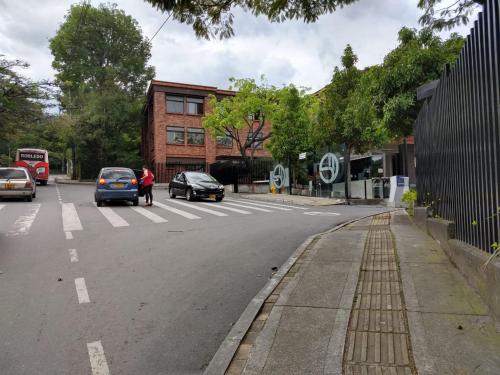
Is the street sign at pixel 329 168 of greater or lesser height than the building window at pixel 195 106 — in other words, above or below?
below

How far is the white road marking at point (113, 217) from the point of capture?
11570 mm

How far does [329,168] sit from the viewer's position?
23453mm

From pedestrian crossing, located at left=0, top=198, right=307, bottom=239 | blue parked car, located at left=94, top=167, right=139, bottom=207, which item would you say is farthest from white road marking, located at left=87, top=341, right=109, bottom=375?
blue parked car, located at left=94, top=167, right=139, bottom=207

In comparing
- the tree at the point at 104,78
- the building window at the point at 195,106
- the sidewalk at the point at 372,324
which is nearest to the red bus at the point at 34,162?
the tree at the point at 104,78

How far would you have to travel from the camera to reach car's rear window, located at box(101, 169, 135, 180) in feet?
55.4

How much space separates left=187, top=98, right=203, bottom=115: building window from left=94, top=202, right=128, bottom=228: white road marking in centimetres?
2732

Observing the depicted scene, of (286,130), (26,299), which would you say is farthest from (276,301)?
(286,130)

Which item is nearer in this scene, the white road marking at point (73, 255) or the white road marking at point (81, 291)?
the white road marking at point (81, 291)

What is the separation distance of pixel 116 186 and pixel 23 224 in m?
5.44

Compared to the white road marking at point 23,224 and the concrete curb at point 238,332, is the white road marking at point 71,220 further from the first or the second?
the concrete curb at point 238,332

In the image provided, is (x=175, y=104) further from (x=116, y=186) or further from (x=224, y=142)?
(x=116, y=186)

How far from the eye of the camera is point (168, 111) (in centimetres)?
4088

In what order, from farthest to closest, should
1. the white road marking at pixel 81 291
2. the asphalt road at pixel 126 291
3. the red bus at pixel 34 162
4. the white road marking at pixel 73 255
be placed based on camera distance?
the red bus at pixel 34 162 → the white road marking at pixel 73 255 → the white road marking at pixel 81 291 → the asphalt road at pixel 126 291

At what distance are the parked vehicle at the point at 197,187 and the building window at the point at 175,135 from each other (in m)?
19.9
